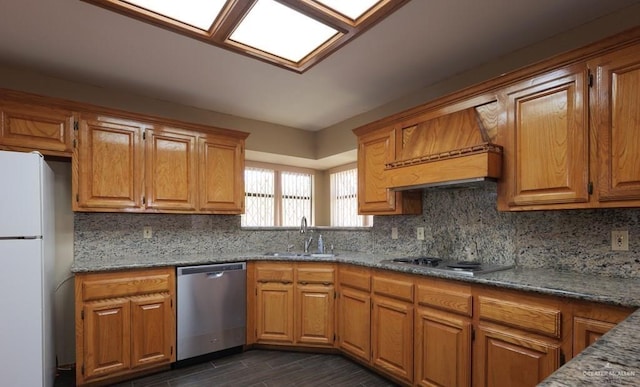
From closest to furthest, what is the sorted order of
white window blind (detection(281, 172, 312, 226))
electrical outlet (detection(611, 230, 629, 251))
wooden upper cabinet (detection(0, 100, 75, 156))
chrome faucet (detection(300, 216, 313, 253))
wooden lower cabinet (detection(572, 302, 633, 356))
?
wooden lower cabinet (detection(572, 302, 633, 356)), electrical outlet (detection(611, 230, 629, 251)), wooden upper cabinet (detection(0, 100, 75, 156)), chrome faucet (detection(300, 216, 313, 253)), white window blind (detection(281, 172, 312, 226))

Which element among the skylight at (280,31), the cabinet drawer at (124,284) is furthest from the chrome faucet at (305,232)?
the skylight at (280,31)

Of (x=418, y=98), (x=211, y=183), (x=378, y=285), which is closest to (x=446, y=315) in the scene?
(x=378, y=285)

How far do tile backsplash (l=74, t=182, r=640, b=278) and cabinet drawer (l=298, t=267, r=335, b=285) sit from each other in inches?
26.6

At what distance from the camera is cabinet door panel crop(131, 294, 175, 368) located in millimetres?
2605

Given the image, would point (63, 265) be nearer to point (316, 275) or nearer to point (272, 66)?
point (316, 275)

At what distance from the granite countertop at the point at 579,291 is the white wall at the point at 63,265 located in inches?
14.0

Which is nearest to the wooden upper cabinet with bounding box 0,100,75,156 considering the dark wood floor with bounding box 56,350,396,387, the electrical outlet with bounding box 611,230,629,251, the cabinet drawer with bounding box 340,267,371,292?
the dark wood floor with bounding box 56,350,396,387

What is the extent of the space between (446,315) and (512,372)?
445 millimetres

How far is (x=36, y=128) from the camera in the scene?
250 cm

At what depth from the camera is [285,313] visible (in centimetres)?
313

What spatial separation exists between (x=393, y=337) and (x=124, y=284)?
6.92 feet

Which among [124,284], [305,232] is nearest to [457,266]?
[305,232]

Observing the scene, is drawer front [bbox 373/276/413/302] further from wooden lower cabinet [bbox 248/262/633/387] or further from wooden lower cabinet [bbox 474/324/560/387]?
wooden lower cabinet [bbox 474/324/560/387]

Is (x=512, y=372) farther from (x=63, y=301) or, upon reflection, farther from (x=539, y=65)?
(x=63, y=301)
